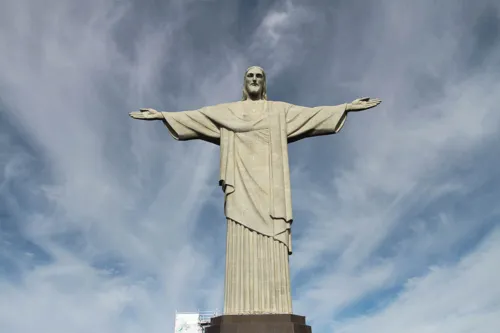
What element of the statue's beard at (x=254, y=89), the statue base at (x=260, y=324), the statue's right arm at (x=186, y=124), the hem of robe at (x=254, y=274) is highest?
the statue's beard at (x=254, y=89)

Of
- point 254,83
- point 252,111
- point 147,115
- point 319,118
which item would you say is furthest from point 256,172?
point 147,115

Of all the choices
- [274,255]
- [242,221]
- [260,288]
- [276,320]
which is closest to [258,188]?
[242,221]

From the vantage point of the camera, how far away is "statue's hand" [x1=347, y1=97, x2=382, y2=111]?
11430 mm

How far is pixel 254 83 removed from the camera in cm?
1182

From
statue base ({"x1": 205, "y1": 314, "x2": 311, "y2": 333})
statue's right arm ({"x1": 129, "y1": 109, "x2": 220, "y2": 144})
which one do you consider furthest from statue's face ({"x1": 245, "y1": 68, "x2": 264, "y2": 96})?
statue base ({"x1": 205, "y1": 314, "x2": 311, "y2": 333})

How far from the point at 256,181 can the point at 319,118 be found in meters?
2.48

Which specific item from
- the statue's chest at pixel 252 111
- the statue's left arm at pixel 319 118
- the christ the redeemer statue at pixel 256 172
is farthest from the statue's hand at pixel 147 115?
the statue's left arm at pixel 319 118

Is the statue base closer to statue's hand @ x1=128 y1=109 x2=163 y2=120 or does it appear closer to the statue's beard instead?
statue's hand @ x1=128 y1=109 x2=163 y2=120

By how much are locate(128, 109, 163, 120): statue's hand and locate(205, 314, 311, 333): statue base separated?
526 cm

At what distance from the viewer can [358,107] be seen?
454 inches

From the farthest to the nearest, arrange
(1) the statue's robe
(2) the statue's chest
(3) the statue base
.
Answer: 1. (2) the statue's chest
2. (1) the statue's robe
3. (3) the statue base

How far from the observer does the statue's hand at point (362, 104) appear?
450 inches

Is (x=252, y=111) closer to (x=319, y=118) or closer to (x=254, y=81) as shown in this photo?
(x=254, y=81)

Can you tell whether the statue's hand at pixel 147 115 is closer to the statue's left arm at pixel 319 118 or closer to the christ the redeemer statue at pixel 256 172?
the christ the redeemer statue at pixel 256 172
